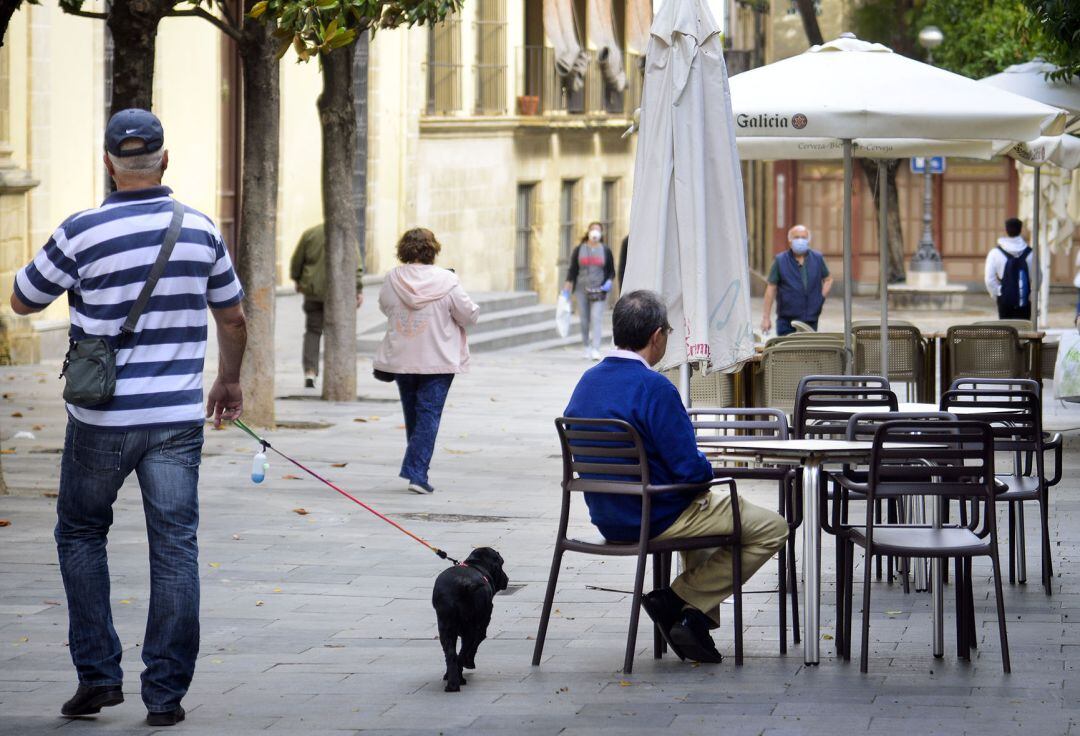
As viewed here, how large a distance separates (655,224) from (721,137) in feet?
1.83

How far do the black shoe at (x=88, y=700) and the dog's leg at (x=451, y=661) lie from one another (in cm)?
109

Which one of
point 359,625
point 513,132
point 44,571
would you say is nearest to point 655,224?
point 359,625

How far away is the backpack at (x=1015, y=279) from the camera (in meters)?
20.1

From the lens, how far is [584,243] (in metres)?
25.8

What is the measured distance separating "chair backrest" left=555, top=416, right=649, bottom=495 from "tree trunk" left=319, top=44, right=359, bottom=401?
10.2 metres

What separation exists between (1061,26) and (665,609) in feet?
25.9

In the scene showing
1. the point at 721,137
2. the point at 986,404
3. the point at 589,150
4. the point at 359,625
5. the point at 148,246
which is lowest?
the point at 359,625

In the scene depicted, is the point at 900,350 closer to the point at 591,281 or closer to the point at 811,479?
the point at 811,479

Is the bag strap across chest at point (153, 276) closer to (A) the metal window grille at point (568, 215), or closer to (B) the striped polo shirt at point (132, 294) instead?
(B) the striped polo shirt at point (132, 294)

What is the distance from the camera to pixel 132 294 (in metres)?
5.79

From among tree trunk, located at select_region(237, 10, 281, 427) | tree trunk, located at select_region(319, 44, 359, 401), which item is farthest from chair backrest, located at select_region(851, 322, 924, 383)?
tree trunk, located at select_region(319, 44, 359, 401)

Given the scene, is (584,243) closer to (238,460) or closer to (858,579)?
(238,460)

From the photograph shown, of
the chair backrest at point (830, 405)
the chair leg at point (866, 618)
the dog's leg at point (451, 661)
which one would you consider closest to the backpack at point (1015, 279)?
the chair backrest at point (830, 405)

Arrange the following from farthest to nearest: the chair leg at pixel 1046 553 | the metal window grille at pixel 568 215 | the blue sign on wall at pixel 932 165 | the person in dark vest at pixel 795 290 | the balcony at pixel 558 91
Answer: the metal window grille at pixel 568 215, the blue sign on wall at pixel 932 165, the balcony at pixel 558 91, the person in dark vest at pixel 795 290, the chair leg at pixel 1046 553
